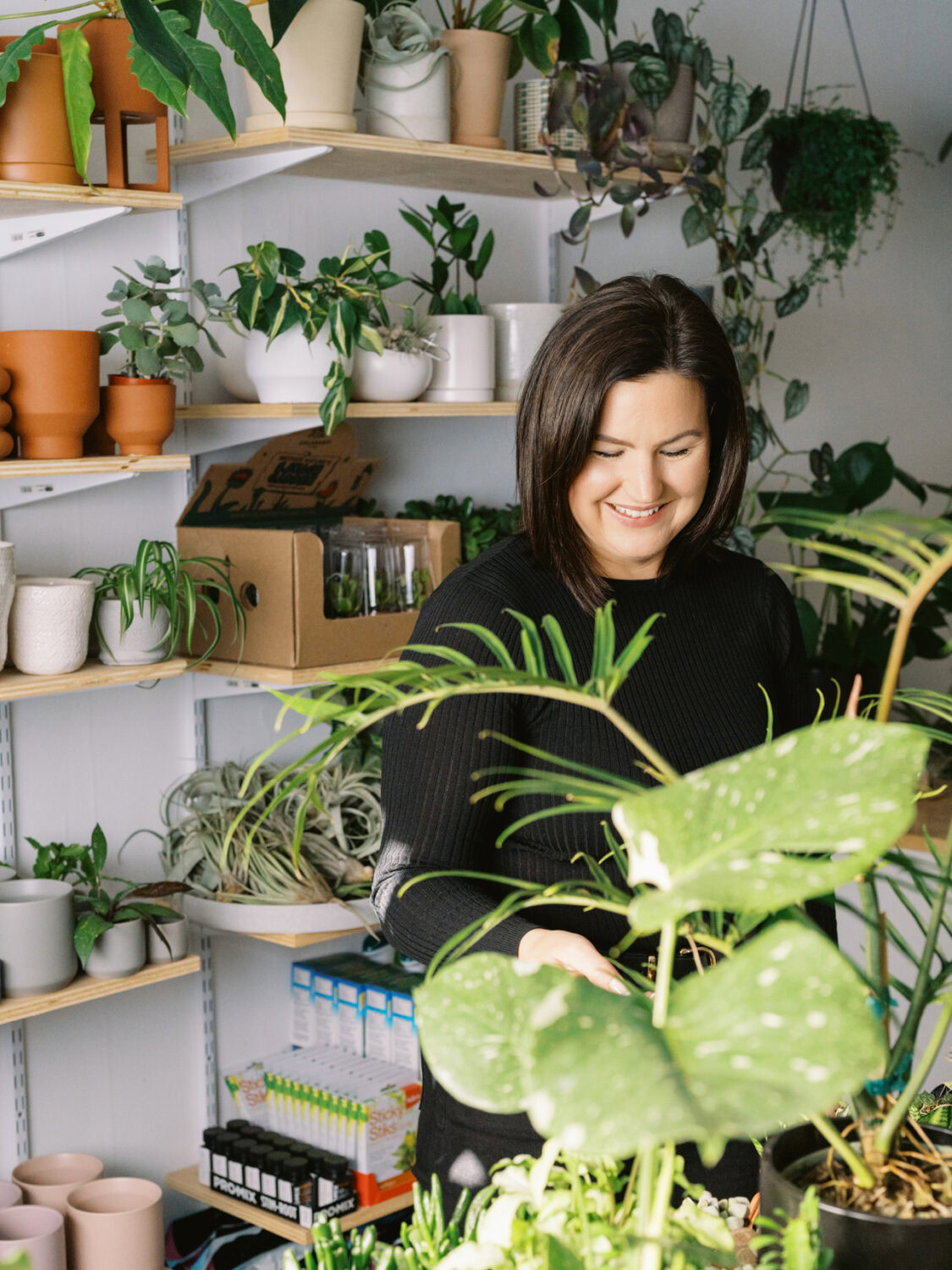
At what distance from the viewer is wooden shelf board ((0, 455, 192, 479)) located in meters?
1.92

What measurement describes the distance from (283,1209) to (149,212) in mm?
1590

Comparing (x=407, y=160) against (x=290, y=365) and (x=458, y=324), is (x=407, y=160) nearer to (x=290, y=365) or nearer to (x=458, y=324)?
(x=458, y=324)

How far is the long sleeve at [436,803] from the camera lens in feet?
4.32

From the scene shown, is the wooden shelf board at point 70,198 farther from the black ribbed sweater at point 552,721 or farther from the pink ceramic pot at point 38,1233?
the pink ceramic pot at point 38,1233

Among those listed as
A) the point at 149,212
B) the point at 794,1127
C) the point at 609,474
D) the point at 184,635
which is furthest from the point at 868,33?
the point at 794,1127

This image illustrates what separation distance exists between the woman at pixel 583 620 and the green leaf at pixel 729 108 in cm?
141

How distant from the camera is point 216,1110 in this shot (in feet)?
8.34

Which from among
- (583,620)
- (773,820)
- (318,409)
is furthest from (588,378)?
(773,820)

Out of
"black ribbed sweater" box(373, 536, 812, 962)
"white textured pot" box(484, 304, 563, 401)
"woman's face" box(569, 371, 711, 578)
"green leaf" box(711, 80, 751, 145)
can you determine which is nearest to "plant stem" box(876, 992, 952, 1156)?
"black ribbed sweater" box(373, 536, 812, 962)

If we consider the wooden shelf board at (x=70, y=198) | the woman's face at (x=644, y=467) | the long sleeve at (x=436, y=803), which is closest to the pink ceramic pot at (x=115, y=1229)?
the long sleeve at (x=436, y=803)

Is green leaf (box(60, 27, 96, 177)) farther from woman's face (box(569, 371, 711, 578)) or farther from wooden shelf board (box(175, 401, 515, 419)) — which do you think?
woman's face (box(569, 371, 711, 578))

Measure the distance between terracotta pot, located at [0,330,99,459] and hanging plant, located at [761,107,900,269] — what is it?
5.31 ft

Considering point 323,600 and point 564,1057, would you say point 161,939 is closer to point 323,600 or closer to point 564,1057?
point 323,600

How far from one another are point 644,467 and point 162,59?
74 centimetres
